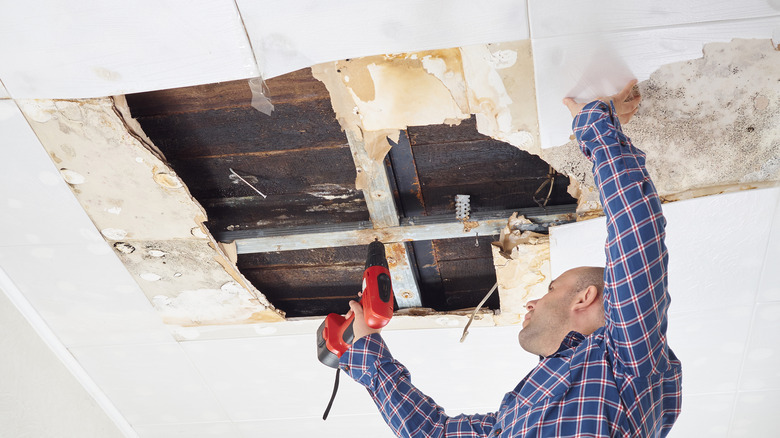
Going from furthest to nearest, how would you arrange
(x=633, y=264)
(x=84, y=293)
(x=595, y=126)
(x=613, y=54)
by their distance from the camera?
(x=84, y=293) → (x=613, y=54) → (x=595, y=126) → (x=633, y=264)

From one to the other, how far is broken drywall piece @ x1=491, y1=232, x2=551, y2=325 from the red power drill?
361 mm

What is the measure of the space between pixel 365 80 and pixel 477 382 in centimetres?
135

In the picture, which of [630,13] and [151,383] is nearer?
[630,13]

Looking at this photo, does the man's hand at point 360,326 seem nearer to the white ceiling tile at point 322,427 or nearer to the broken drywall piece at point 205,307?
the broken drywall piece at point 205,307

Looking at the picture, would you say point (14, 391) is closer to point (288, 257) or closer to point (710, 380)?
point (288, 257)

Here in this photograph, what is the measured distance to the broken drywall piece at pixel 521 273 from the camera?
5.53 ft

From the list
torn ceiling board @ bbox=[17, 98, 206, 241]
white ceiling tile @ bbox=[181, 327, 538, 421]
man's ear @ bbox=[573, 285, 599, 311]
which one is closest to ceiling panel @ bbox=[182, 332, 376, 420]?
white ceiling tile @ bbox=[181, 327, 538, 421]

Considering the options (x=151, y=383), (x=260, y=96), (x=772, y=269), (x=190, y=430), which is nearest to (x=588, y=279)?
(x=772, y=269)

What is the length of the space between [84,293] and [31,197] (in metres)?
0.44

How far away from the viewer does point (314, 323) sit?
1.98 m

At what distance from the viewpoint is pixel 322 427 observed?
8.07ft

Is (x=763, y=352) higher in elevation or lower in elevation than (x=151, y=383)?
lower

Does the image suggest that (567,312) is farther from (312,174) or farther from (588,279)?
(312,174)

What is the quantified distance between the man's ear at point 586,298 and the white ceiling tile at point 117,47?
0.88m
